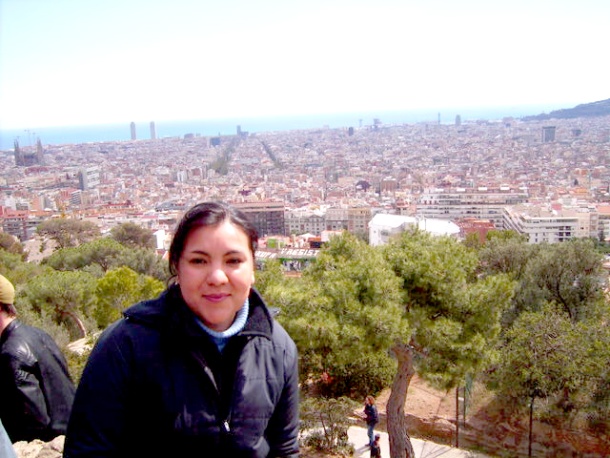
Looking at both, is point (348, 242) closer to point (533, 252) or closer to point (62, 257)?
point (533, 252)

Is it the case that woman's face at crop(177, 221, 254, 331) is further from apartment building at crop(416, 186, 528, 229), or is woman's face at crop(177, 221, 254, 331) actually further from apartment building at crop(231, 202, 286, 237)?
apartment building at crop(416, 186, 528, 229)

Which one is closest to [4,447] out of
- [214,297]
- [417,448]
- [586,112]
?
[214,297]

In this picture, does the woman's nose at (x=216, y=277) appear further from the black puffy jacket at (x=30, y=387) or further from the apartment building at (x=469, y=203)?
the apartment building at (x=469, y=203)

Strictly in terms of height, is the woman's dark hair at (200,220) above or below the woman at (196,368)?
above

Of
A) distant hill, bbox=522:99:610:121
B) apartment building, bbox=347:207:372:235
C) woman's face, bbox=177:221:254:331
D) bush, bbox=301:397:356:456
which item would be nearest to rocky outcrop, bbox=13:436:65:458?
woman's face, bbox=177:221:254:331

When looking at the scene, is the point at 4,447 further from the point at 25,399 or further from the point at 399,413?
the point at 399,413

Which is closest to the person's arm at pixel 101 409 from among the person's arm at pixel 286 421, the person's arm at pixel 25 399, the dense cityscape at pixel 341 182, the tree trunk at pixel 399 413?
the person's arm at pixel 286 421
